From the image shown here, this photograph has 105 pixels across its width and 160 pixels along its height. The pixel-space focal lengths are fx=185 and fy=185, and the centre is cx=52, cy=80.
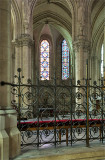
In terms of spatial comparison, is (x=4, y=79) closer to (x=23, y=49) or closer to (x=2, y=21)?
(x=2, y=21)

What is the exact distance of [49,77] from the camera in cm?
1481

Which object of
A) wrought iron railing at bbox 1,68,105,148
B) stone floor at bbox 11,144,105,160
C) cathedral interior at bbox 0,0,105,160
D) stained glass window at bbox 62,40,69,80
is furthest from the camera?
stained glass window at bbox 62,40,69,80

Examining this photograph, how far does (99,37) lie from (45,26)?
26.5ft

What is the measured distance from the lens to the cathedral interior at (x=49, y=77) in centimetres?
376

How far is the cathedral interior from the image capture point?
3.76 m

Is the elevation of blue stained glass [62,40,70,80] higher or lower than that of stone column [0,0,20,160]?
higher

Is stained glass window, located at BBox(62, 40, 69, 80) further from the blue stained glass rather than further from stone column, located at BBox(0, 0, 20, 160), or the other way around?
stone column, located at BBox(0, 0, 20, 160)

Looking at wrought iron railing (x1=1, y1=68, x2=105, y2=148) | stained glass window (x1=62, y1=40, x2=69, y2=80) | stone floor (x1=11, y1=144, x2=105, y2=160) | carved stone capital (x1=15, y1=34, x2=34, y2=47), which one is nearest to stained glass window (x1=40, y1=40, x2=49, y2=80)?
stained glass window (x1=62, y1=40, x2=69, y2=80)

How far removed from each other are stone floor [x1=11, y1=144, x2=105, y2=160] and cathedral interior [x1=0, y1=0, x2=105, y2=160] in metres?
0.08

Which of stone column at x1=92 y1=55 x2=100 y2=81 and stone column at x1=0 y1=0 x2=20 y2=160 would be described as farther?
stone column at x1=92 y1=55 x2=100 y2=81

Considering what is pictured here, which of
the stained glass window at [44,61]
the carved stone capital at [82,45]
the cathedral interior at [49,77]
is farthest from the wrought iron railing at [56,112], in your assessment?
the stained glass window at [44,61]

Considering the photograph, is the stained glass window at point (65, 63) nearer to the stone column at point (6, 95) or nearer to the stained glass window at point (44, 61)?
the stained glass window at point (44, 61)

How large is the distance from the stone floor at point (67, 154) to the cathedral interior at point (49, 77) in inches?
3.2

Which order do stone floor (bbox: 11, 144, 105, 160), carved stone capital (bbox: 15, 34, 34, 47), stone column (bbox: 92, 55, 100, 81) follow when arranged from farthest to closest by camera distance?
stone column (bbox: 92, 55, 100, 81)
carved stone capital (bbox: 15, 34, 34, 47)
stone floor (bbox: 11, 144, 105, 160)
